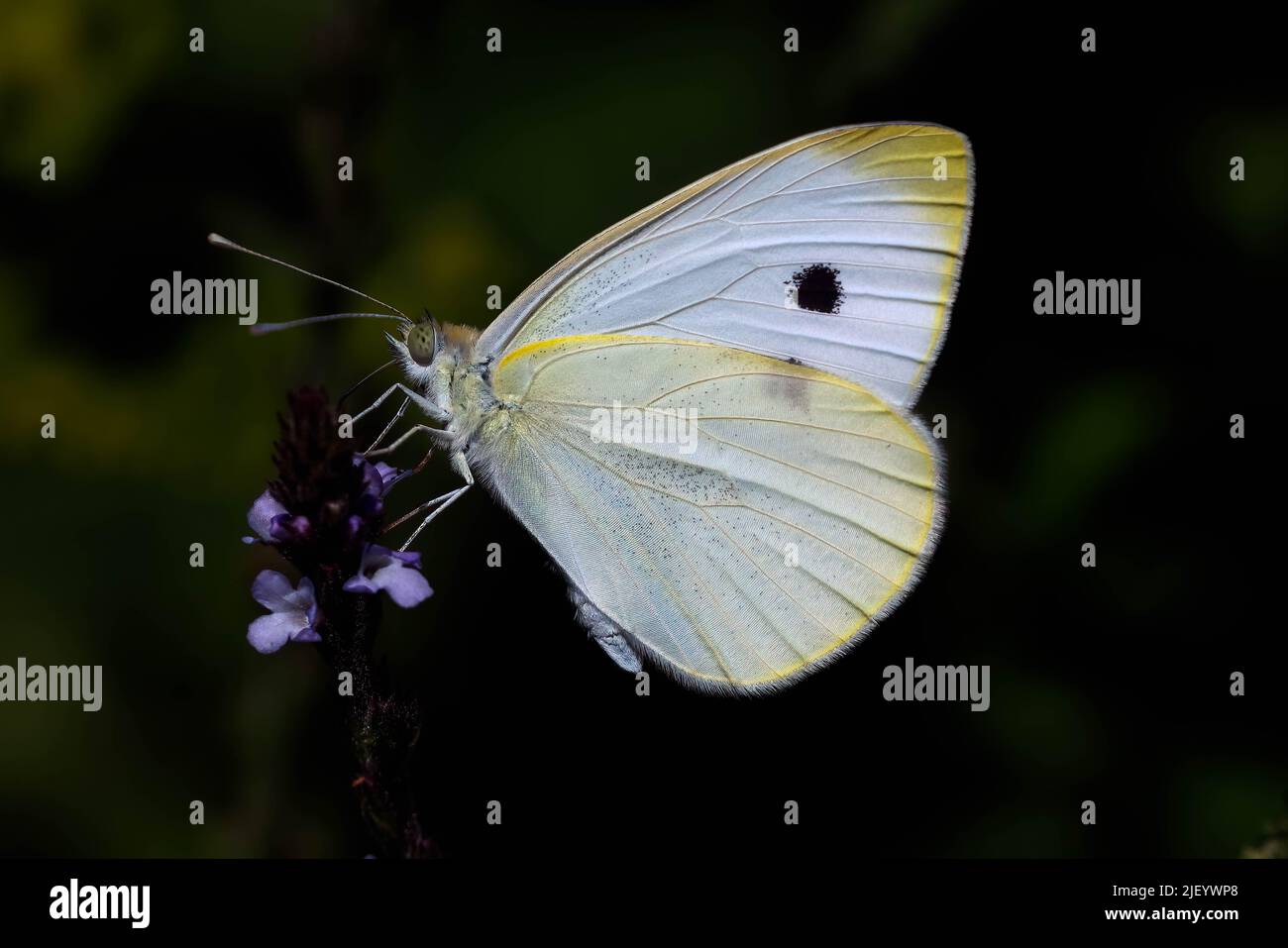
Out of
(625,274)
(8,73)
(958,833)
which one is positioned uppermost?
(8,73)

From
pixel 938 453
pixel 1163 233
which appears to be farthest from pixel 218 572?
pixel 1163 233

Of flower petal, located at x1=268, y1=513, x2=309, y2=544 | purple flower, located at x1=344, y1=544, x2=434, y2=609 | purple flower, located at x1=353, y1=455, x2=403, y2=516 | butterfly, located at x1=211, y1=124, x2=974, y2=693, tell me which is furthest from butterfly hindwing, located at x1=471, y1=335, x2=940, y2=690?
flower petal, located at x1=268, y1=513, x2=309, y2=544

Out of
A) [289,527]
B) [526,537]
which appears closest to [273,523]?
[289,527]

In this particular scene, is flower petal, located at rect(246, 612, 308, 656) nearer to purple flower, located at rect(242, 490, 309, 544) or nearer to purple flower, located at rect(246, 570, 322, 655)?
purple flower, located at rect(246, 570, 322, 655)

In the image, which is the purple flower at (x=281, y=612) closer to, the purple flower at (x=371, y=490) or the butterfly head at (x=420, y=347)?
the purple flower at (x=371, y=490)
